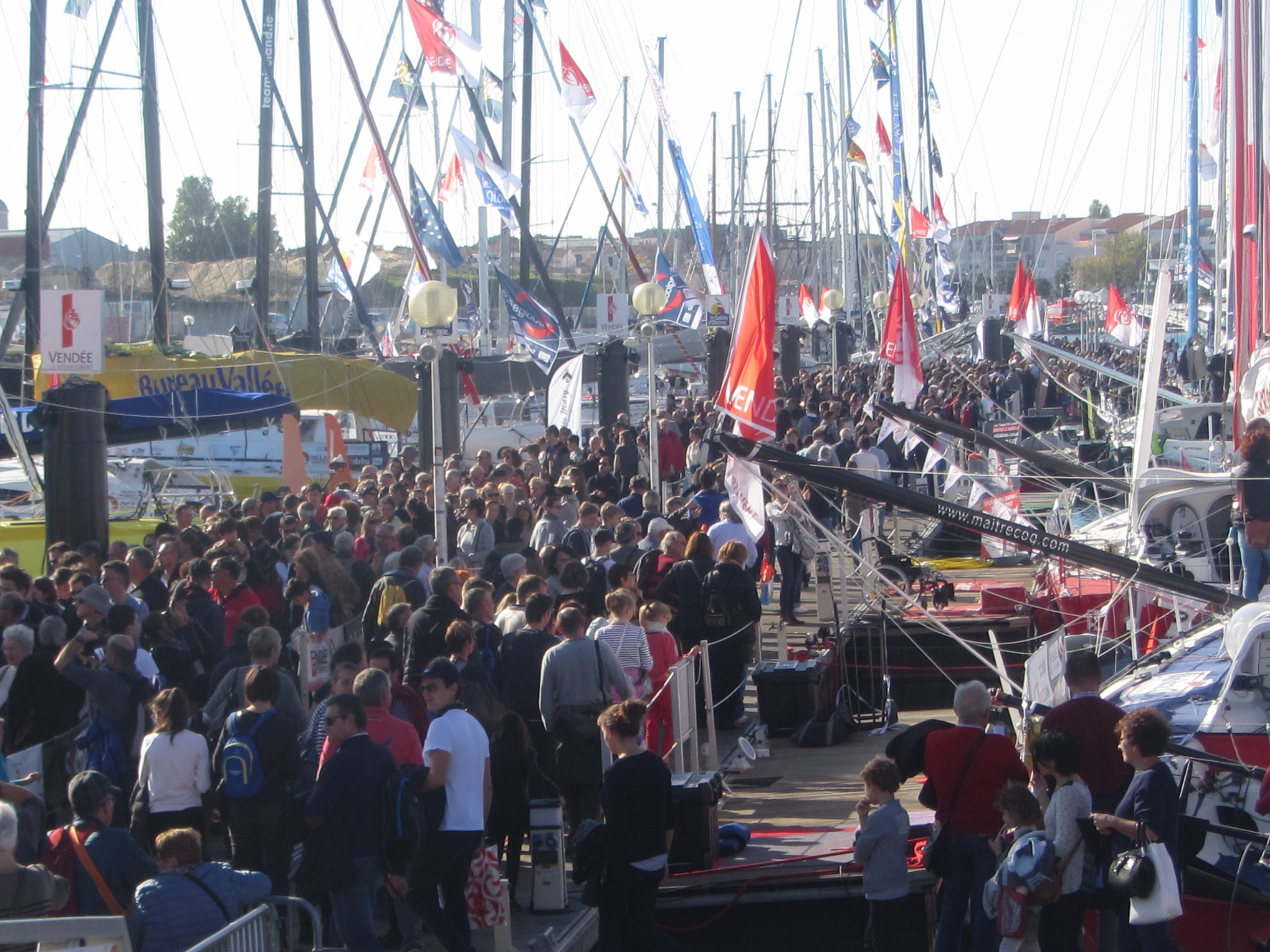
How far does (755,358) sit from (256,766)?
18.1 ft

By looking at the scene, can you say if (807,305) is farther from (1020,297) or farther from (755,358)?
(755,358)

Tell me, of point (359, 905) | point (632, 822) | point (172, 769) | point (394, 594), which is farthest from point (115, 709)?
point (632, 822)

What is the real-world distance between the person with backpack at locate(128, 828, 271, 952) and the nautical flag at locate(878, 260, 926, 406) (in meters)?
12.1

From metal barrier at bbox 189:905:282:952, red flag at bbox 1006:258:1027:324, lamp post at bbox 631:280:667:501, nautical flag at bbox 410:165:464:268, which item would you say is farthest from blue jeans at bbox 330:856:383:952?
red flag at bbox 1006:258:1027:324

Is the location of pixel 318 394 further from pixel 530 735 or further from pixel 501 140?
pixel 530 735

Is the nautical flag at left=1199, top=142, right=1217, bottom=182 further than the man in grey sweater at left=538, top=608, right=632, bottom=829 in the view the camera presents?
Yes

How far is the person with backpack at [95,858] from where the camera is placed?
17.7 feet

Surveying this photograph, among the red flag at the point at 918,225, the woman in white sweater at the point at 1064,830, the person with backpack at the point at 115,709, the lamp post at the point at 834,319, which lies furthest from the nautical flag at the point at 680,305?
the red flag at the point at 918,225

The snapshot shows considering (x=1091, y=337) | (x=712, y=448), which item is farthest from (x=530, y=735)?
(x=1091, y=337)

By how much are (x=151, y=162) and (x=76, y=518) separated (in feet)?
46.9

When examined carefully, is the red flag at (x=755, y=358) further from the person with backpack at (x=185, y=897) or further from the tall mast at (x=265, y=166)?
the tall mast at (x=265, y=166)

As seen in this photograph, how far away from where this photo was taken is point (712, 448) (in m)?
20.0

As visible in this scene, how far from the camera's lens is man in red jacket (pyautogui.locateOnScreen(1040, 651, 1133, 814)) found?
607 cm

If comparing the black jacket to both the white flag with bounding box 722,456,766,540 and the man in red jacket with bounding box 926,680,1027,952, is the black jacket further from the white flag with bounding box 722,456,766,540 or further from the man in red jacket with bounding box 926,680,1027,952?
the man in red jacket with bounding box 926,680,1027,952
